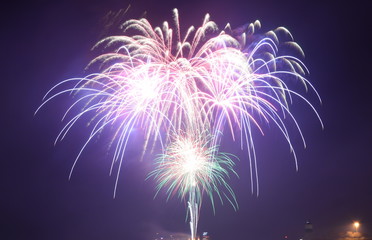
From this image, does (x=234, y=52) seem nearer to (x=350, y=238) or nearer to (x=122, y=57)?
(x=122, y=57)

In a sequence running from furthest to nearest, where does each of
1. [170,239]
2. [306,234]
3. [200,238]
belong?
[170,239] → [200,238] → [306,234]

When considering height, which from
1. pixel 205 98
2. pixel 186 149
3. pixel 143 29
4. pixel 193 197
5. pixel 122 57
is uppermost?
pixel 143 29

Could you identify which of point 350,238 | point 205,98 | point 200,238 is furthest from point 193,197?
point 200,238

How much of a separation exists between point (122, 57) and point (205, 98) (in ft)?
17.8

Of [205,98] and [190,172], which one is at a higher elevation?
[205,98]

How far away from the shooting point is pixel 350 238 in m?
48.8

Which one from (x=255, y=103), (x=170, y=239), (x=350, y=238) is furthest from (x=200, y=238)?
(x=255, y=103)

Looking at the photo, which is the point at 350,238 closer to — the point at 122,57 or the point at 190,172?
the point at 190,172

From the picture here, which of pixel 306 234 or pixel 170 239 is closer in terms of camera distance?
pixel 306 234

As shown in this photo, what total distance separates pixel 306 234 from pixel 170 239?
27.5 metres

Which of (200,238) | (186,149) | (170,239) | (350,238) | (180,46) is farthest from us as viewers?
(170,239)

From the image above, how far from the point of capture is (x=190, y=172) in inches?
1038

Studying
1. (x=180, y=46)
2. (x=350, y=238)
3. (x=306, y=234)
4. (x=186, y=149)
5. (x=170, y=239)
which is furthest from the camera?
(x=170, y=239)

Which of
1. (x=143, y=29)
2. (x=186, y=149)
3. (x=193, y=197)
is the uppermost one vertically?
(x=143, y=29)
